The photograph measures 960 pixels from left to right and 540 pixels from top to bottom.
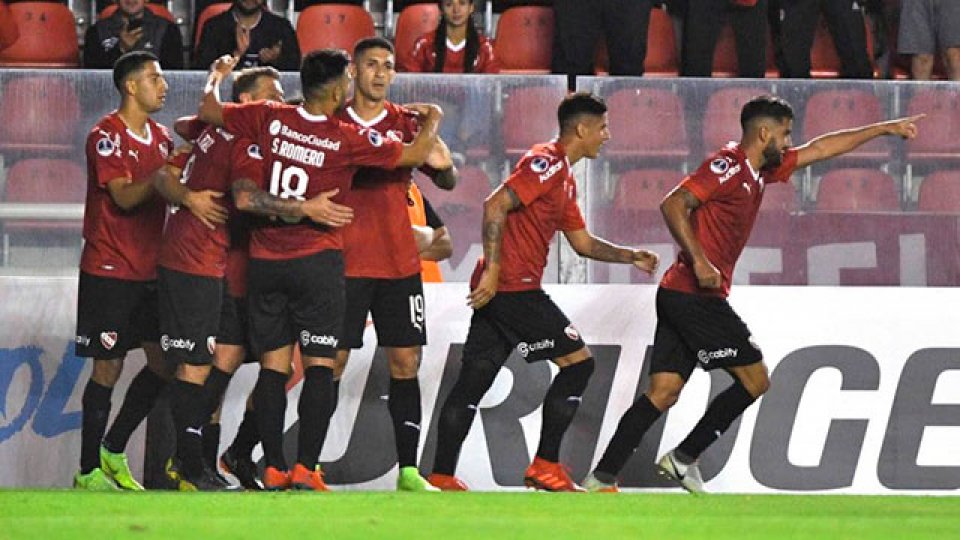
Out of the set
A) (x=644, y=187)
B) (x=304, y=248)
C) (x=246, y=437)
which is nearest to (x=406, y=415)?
(x=246, y=437)

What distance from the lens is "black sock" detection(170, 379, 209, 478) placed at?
351 inches

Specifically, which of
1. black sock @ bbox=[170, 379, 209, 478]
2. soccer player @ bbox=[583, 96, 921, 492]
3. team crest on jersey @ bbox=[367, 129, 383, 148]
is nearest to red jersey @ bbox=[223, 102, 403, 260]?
team crest on jersey @ bbox=[367, 129, 383, 148]

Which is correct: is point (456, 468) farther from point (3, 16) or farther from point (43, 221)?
point (3, 16)

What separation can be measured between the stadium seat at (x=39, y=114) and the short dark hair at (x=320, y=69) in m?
2.31

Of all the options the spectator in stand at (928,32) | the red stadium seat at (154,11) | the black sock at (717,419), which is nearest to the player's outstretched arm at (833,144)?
the black sock at (717,419)

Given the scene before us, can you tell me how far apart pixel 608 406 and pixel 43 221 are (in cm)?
317

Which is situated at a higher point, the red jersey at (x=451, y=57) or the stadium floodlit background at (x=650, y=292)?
the red jersey at (x=451, y=57)

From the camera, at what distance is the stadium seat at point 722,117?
10688mm

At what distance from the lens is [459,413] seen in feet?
31.6

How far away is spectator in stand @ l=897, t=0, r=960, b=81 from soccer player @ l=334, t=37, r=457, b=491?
16.4 feet

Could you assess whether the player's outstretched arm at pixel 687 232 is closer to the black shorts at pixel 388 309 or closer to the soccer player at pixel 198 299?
the black shorts at pixel 388 309

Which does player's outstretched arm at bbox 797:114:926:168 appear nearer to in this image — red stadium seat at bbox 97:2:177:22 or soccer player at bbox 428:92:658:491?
soccer player at bbox 428:92:658:491

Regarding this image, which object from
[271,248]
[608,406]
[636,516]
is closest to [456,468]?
[608,406]

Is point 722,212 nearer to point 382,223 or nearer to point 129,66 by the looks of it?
point 382,223
